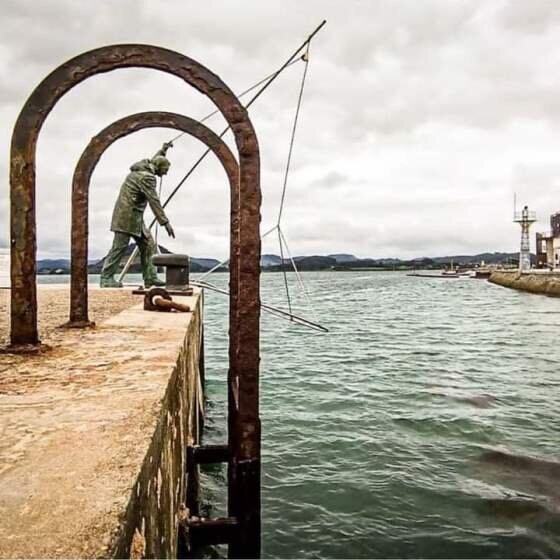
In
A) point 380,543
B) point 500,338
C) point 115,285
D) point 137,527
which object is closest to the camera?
point 137,527

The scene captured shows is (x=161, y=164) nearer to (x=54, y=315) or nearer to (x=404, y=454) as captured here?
(x=54, y=315)

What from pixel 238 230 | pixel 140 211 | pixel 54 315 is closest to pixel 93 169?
pixel 54 315

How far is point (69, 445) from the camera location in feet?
5.80

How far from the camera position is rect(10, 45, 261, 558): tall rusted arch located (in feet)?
10.6

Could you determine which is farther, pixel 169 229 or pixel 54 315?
pixel 169 229

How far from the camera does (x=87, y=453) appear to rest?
5.56 feet

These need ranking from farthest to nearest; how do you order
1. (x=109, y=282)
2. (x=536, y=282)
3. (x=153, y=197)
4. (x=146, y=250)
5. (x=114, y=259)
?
(x=536, y=282) → (x=109, y=282) → (x=114, y=259) → (x=146, y=250) → (x=153, y=197)

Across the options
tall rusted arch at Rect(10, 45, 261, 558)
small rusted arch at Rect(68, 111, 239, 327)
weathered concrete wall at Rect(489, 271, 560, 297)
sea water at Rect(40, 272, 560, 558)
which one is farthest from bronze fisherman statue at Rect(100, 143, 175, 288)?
weathered concrete wall at Rect(489, 271, 560, 297)

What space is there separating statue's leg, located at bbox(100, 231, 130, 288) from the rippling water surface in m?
2.85

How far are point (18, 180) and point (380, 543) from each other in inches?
158

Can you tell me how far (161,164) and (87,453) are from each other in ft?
25.4

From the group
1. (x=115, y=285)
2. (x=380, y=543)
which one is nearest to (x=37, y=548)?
(x=380, y=543)

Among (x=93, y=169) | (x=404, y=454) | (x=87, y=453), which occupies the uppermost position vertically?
(x=93, y=169)

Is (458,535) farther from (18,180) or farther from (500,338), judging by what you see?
(500,338)
